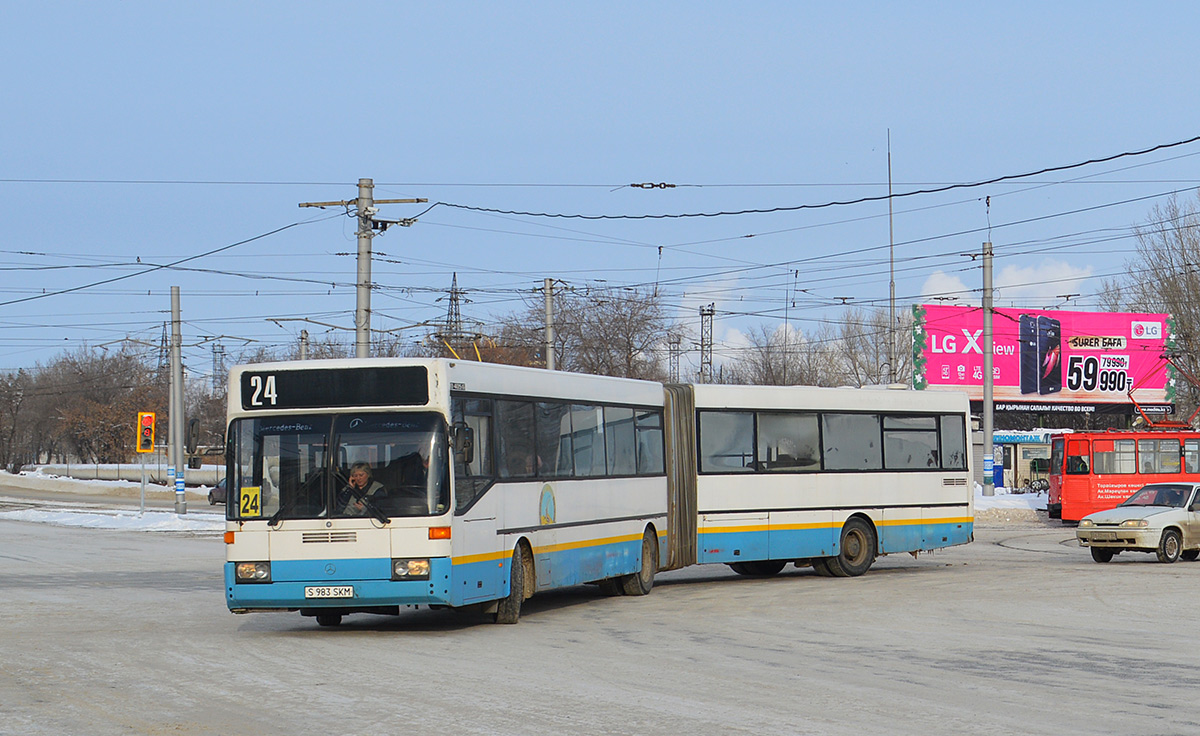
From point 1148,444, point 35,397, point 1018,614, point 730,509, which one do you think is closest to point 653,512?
point 730,509

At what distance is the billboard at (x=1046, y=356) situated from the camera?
2474 inches

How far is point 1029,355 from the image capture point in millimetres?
63656

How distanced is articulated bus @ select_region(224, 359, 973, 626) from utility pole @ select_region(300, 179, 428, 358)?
11655 millimetres

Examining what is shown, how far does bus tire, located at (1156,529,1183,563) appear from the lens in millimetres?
24375

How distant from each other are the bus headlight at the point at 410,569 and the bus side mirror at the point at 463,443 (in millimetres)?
1122

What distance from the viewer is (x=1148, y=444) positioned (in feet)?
123

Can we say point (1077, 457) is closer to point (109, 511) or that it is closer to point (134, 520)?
point (134, 520)

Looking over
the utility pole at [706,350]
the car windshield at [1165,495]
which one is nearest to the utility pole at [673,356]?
the utility pole at [706,350]

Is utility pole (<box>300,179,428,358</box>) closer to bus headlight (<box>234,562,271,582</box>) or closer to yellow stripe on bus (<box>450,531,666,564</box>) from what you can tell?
yellow stripe on bus (<box>450,531,666,564</box>)

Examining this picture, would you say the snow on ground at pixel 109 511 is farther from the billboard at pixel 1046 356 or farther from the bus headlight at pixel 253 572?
the billboard at pixel 1046 356

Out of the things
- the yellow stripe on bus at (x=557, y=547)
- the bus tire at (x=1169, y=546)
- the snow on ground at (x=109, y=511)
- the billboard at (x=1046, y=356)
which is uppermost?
the billboard at (x=1046, y=356)

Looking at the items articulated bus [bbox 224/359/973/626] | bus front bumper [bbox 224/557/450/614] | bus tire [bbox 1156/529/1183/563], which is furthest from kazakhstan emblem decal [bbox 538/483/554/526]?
bus tire [bbox 1156/529/1183/563]

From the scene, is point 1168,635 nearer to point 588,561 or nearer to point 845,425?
point 588,561

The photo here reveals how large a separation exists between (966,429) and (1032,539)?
10.7 metres
